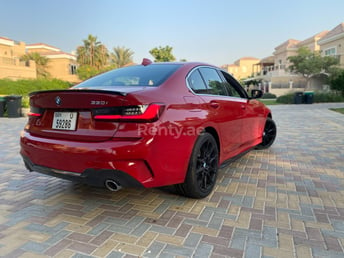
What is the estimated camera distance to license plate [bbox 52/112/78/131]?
2.42 m

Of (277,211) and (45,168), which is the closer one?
(45,168)

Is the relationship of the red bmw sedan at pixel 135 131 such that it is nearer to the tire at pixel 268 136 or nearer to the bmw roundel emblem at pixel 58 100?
the bmw roundel emblem at pixel 58 100

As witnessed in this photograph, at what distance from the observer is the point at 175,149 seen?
2512 mm

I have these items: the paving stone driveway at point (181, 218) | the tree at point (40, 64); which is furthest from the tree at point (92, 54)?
the paving stone driveway at point (181, 218)

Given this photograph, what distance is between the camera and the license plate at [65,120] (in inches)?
95.4

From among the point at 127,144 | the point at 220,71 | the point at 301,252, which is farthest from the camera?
the point at 220,71

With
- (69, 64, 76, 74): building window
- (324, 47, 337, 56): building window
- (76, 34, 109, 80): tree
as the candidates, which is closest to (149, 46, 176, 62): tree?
(76, 34, 109, 80): tree

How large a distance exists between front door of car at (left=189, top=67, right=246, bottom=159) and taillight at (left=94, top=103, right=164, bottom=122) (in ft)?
2.85

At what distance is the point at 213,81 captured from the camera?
3.53 m

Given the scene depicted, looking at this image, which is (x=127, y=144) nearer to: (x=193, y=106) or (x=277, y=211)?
(x=193, y=106)

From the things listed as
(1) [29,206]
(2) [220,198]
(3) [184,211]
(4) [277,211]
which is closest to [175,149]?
(3) [184,211]

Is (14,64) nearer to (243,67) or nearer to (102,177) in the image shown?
(102,177)

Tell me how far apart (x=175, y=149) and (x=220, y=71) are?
1867 mm

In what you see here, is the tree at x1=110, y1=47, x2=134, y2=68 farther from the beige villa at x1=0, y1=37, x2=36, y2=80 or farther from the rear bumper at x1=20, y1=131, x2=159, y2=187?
the rear bumper at x1=20, y1=131, x2=159, y2=187
